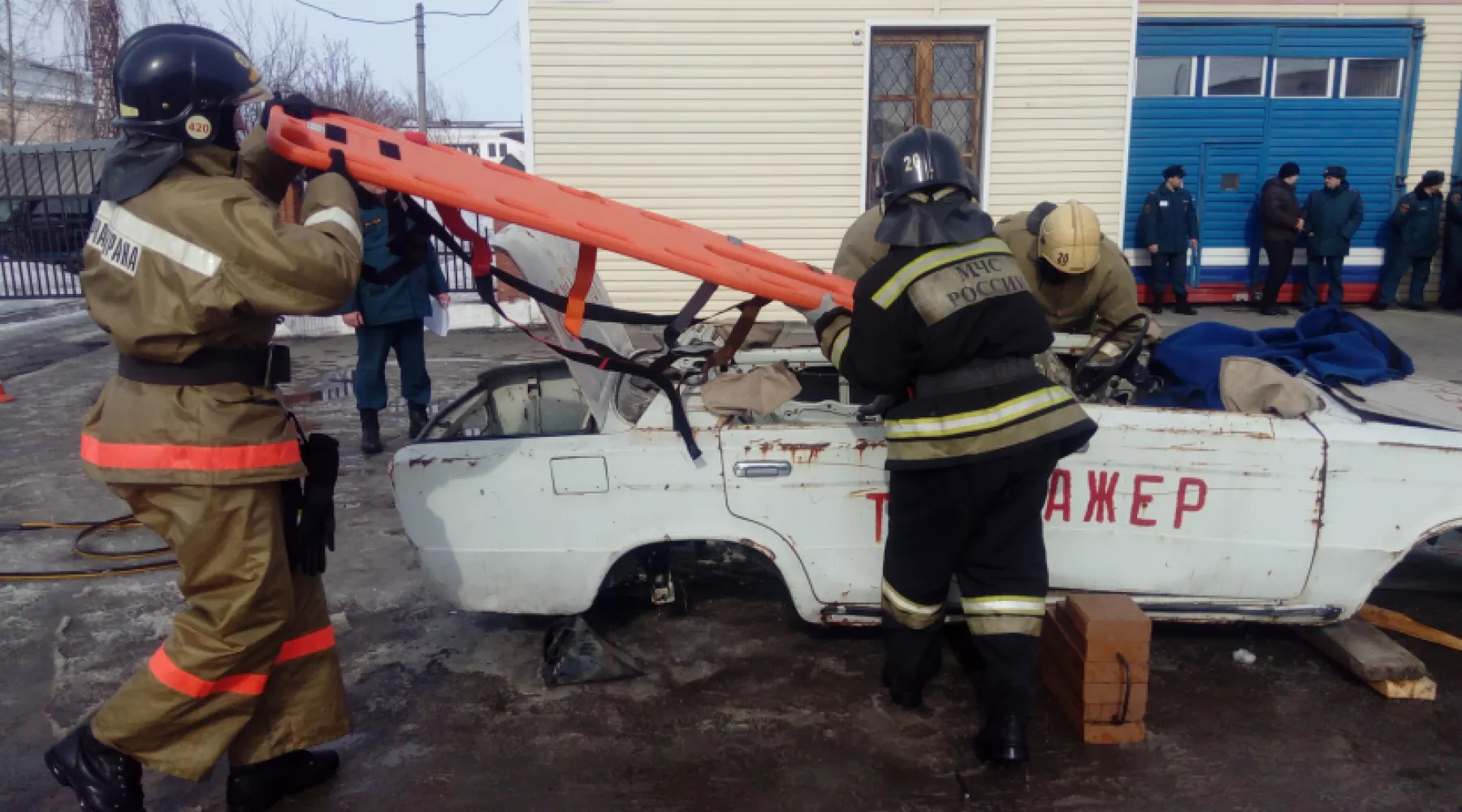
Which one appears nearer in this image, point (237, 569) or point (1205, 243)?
point (237, 569)

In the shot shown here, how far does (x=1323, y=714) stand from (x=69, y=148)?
1525cm

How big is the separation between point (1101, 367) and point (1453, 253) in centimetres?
1091

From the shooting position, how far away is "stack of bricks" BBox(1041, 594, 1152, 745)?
10.4 feet

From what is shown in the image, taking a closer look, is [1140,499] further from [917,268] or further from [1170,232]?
[1170,232]

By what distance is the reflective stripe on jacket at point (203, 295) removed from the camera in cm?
259

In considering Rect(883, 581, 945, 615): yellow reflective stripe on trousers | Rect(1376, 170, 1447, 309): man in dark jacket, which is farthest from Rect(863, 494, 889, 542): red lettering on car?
Rect(1376, 170, 1447, 309): man in dark jacket

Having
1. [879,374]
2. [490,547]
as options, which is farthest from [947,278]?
[490,547]

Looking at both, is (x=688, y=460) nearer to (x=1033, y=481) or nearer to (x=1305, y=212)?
(x=1033, y=481)

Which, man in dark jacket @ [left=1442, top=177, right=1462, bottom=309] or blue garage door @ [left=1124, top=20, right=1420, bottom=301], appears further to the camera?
blue garage door @ [left=1124, top=20, right=1420, bottom=301]

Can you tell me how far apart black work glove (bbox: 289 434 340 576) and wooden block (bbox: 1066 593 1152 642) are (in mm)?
2260

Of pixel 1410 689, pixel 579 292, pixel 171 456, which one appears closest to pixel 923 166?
pixel 579 292

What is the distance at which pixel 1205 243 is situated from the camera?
12.7 metres

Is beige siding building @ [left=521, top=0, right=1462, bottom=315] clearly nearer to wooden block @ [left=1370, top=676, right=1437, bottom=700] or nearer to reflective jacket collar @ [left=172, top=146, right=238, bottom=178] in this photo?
reflective jacket collar @ [left=172, top=146, right=238, bottom=178]

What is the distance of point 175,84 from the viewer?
8.75 ft
